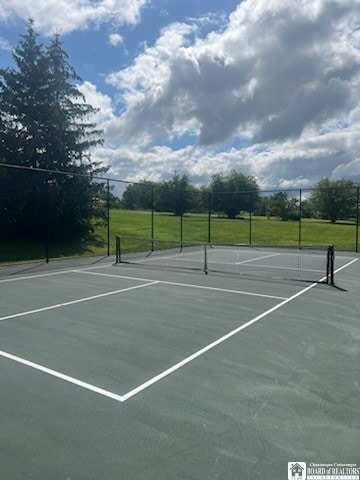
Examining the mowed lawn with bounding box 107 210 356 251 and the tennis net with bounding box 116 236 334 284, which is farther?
the mowed lawn with bounding box 107 210 356 251

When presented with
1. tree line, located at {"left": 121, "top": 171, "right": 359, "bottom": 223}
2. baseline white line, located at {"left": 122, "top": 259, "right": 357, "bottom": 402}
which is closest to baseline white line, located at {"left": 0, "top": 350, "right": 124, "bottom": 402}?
baseline white line, located at {"left": 122, "top": 259, "right": 357, "bottom": 402}

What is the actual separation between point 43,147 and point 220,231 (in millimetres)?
16574

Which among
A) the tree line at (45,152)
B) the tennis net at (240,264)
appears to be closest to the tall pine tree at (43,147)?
the tree line at (45,152)

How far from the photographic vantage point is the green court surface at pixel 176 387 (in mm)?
2607

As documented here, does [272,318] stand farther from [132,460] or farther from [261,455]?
[132,460]

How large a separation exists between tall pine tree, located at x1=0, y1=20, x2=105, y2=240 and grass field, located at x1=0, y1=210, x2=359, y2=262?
138 centimetres

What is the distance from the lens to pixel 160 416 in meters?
3.17

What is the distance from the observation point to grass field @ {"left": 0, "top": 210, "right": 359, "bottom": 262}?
21.9 metres

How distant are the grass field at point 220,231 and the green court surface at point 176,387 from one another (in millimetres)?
13428

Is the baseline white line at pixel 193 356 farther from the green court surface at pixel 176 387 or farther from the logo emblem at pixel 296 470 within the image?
the logo emblem at pixel 296 470

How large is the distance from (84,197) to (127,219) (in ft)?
41.4

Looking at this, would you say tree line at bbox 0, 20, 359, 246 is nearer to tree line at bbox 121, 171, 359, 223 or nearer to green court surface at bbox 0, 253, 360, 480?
tree line at bbox 121, 171, 359, 223

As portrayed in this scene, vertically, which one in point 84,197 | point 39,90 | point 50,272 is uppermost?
point 39,90

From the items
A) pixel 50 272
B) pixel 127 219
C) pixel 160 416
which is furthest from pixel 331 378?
pixel 127 219
